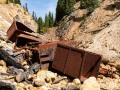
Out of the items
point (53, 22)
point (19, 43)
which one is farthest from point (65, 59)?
point (53, 22)

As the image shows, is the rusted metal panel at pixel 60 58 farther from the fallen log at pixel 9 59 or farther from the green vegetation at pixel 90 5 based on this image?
the green vegetation at pixel 90 5

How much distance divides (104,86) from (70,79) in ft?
6.61

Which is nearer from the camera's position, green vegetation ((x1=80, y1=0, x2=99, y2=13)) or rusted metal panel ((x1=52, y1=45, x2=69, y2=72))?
rusted metal panel ((x1=52, y1=45, x2=69, y2=72))

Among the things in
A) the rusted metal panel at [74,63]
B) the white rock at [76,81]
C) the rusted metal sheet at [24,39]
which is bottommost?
the white rock at [76,81]

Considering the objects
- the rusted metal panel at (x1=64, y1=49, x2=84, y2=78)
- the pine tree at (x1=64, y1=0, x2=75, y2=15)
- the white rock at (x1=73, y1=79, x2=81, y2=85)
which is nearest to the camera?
the white rock at (x1=73, y1=79, x2=81, y2=85)

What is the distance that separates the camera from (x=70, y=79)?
15.4 m

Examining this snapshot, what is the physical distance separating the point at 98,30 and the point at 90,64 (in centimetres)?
1931

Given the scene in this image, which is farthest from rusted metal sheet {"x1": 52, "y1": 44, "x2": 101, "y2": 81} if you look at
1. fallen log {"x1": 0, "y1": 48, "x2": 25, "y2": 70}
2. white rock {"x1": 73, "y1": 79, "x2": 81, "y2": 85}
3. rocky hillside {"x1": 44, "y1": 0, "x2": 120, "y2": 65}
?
rocky hillside {"x1": 44, "y1": 0, "x2": 120, "y2": 65}

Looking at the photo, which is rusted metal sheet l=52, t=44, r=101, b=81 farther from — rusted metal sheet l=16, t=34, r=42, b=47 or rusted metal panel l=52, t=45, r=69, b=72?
rusted metal sheet l=16, t=34, r=42, b=47

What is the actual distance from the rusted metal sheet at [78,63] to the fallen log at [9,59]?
88.4 inches

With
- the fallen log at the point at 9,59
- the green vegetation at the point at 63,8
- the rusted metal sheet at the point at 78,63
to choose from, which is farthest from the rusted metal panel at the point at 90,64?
the green vegetation at the point at 63,8

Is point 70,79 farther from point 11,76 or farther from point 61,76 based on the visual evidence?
point 11,76

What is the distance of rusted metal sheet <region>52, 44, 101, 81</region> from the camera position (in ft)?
49.7

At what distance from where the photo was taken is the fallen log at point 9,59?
51.7 ft
